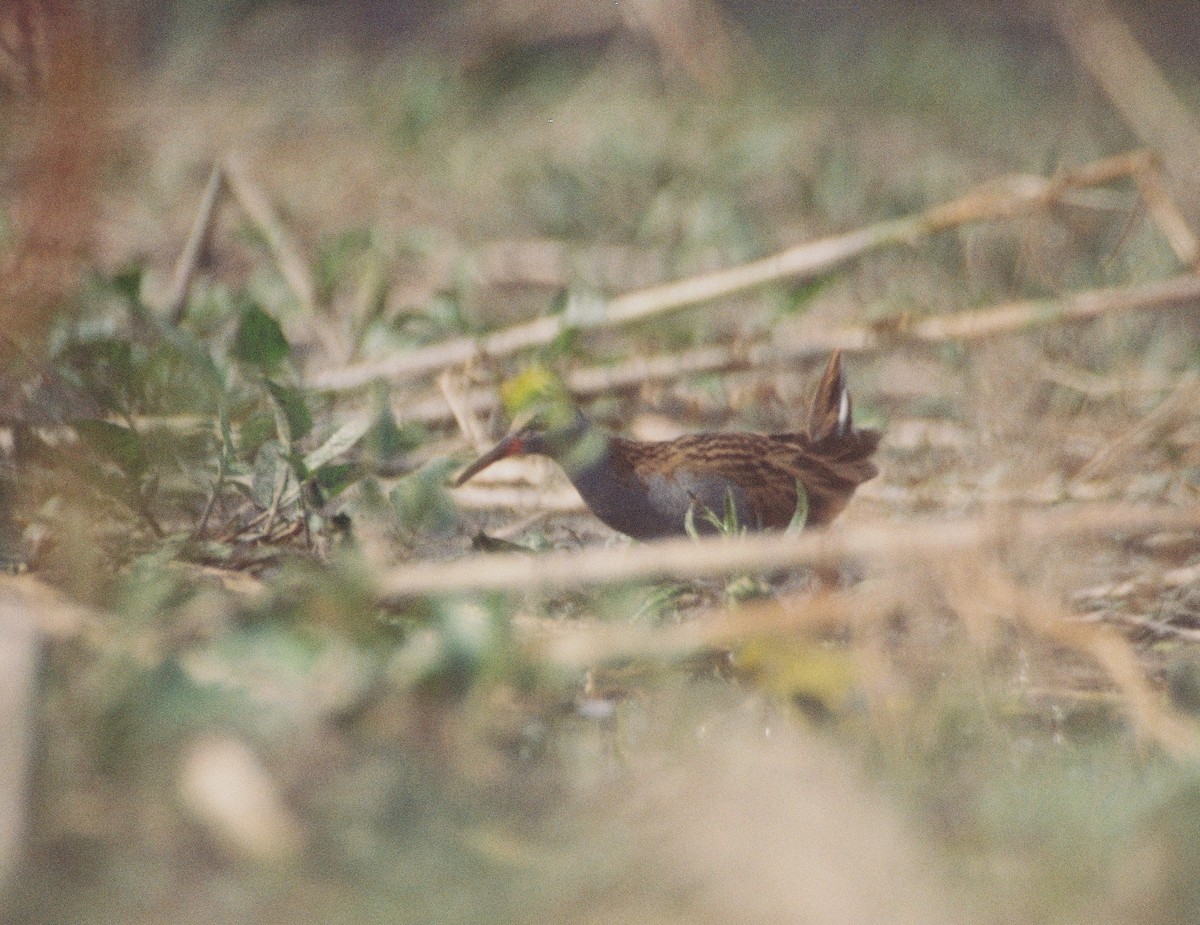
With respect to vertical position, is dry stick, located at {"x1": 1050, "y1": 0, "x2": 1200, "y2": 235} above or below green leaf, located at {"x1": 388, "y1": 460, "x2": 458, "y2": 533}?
above

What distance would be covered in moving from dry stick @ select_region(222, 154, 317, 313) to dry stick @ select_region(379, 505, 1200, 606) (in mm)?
1896

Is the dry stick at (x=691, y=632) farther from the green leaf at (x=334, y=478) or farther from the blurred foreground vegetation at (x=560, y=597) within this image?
the green leaf at (x=334, y=478)

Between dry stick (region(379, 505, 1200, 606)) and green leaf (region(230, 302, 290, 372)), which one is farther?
green leaf (region(230, 302, 290, 372))

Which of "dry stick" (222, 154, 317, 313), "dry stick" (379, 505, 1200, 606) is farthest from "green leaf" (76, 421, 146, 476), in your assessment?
"dry stick" (222, 154, 317, 313)

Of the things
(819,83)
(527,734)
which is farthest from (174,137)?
(527,734)

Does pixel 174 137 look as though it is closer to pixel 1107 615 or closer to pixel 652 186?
pixel 652 186

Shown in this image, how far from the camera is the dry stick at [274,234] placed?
4.02m

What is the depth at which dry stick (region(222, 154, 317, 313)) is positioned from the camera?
4.02 metres

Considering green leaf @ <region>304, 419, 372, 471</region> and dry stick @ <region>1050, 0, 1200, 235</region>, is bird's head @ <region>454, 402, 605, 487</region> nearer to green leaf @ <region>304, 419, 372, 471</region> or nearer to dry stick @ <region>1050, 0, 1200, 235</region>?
green leaf @ <region>304, 419, 372, 471</region>

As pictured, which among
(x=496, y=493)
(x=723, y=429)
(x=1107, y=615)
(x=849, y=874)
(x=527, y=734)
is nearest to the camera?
(x=849, y=874)

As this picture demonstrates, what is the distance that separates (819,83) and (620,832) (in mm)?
4797

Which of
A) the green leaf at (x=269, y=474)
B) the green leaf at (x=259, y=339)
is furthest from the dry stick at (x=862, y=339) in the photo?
the green leaf at (x=269, y=474)

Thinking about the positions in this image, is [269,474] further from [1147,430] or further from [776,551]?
[1147,430]

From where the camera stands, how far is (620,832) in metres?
1.92
